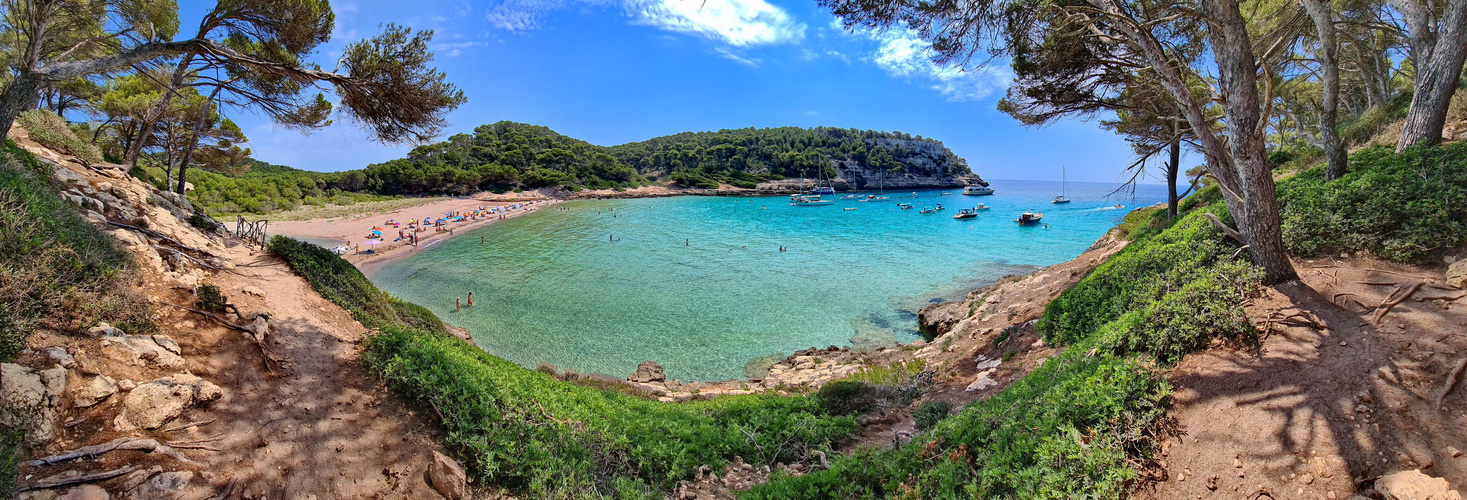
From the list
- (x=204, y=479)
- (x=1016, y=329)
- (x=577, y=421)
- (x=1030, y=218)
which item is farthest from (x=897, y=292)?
(x=1030, y=218)

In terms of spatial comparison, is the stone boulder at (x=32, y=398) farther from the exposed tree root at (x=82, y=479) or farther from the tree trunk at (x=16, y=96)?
the tree trunk at (x=16, y=96)

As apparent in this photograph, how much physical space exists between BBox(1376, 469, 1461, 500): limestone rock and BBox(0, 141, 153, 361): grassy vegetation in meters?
8.53

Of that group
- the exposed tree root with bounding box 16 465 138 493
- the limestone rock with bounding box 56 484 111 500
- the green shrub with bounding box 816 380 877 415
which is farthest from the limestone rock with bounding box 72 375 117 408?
the green shrub with bounding box 816 380 877 415

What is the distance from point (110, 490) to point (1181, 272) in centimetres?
934

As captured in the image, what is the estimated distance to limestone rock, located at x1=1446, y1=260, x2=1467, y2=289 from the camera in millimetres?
3654

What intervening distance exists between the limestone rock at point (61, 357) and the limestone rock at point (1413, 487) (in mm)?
8417

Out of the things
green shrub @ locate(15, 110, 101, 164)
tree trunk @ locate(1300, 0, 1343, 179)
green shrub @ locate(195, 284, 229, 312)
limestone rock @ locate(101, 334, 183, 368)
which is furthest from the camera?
green shrub @ locate(15, 110, 101, 164)

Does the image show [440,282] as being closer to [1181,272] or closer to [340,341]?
[340,341]

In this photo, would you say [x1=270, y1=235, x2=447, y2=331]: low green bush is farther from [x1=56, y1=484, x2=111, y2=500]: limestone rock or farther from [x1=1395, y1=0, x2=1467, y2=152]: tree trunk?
[x1=1395, y1=0, x2=1467, y2=152]: tree trunk

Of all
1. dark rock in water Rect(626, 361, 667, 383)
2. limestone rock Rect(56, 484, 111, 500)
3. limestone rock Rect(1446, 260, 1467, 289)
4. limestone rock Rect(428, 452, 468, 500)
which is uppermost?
limestone rock Rect(1446, 260, 1467, 289)

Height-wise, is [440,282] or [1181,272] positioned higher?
[1181,272]

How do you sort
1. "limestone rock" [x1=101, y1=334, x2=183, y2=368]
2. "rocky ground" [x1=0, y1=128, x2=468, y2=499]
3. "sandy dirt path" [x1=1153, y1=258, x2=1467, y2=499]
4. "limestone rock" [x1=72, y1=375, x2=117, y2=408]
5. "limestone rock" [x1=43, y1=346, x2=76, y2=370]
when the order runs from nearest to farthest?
1. "sandy dirt path" [x1=1153, y1=258, x2=1467, y2=499]
2. "rocky ground" [x1=0, y1=128, x2=468, y2=499]
3. "limestone rock" [x1=72, y1=375, x2=117, y2=408]
4. "limestone rock" [x1=43, y1=346, x2=76, y2=370]
5. "limestone rock" [x1=101, y1=334, x2=183, y2=368]

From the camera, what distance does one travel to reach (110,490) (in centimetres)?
290

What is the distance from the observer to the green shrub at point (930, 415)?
5.25 metres
